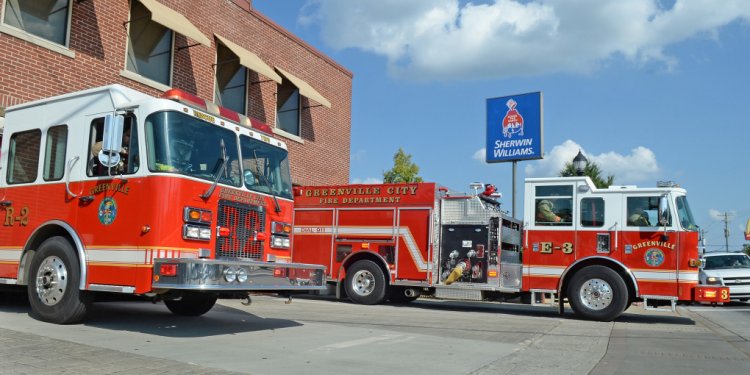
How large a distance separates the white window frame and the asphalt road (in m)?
4.40

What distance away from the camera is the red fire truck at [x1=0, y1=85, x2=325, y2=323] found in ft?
22.6

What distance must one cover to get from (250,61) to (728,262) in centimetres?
1554

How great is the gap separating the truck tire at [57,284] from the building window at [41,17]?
17.0ft

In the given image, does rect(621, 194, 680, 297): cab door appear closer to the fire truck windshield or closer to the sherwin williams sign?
the fire truck windshield

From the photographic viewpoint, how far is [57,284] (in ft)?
24.9

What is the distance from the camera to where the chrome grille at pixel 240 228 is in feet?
24.4

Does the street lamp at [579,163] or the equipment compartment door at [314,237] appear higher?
the street lamp at [579,163]

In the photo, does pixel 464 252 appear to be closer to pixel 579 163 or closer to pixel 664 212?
pixel 664 212

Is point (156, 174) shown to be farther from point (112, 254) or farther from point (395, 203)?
point (395, 203)

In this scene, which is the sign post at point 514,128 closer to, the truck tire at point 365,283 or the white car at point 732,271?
the white car at point 732,271

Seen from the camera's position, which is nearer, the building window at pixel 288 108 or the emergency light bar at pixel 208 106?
the emergency light bar at pixel 208 106

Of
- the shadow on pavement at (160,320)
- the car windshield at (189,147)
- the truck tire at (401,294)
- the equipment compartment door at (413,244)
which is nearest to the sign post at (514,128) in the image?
the truck tire at (401,294)

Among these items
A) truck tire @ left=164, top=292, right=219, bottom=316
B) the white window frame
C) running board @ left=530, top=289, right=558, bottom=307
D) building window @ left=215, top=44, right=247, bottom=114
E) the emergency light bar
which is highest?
building window @ left=215, top=44, right=247, bottom=114

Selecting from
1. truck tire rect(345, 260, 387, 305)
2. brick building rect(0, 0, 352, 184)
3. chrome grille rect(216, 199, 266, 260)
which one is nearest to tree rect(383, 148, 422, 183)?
brick building rect(0, 0, 352, 184)
